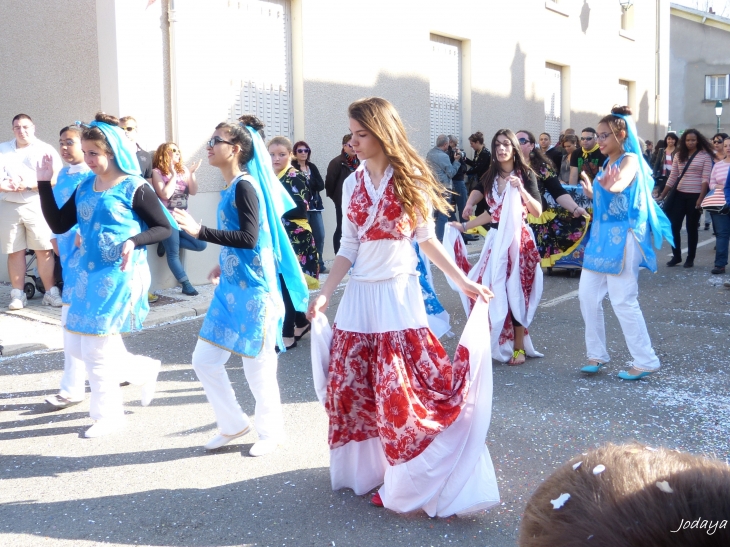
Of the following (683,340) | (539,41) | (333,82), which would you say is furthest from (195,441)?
(539,41)

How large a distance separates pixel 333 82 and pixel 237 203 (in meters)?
8.42

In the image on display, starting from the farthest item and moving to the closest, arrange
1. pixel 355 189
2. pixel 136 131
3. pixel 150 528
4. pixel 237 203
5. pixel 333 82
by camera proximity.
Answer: pixel 333 82
pixel 136 131
pixel 237 203
pixel 355 189
pixel 150 528

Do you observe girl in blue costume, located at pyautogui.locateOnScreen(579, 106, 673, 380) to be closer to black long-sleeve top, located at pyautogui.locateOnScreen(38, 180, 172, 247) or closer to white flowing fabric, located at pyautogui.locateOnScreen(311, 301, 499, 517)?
white flowing fabric, located at pyautogui.locateOnScreen(311, 301, 499, 517)

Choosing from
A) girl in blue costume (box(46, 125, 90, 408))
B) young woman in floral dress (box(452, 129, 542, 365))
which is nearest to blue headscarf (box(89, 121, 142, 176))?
girl in blue costume (box(46, 125, 90, 408))

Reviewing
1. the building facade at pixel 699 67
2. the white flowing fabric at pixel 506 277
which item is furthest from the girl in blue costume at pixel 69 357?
the building facade at pixel 699 67

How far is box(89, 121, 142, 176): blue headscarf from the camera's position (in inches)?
186

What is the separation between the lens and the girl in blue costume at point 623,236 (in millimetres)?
5691

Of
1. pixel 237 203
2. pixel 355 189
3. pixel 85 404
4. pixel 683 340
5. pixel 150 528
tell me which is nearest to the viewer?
pixel 150 528

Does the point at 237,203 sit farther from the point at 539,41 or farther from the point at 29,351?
the point at 539,41

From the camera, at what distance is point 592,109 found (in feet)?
70.2

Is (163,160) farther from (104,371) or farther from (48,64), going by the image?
(104,371)

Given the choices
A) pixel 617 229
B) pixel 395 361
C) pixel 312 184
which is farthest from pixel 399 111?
pixel 395 361

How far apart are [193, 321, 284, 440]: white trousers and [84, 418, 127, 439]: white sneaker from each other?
833 millimetres

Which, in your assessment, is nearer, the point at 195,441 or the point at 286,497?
the point at 286,497
